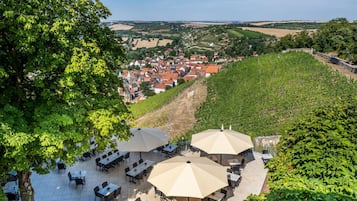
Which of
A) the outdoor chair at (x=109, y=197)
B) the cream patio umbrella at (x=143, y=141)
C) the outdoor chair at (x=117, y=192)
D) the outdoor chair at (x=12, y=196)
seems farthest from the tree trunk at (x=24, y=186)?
the cream patio umbrella at (x=143, y=141)

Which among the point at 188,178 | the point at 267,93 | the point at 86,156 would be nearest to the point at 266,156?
the point at 188,178

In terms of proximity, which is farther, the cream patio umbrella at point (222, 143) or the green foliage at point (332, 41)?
the green foliage at point (332, 41)

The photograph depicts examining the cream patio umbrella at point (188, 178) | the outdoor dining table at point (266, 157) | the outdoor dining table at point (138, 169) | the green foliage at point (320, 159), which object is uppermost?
the green foliage at point (320, 159)

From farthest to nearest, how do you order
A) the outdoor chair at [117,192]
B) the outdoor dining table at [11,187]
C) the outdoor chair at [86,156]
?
the outdoor chair at [86,156]
the outdoor chair at [117,192]
the outdoor dining table at [11,187]

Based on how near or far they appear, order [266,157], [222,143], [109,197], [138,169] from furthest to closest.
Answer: [266,157] < [222,143] < [138,169] < [109,197]

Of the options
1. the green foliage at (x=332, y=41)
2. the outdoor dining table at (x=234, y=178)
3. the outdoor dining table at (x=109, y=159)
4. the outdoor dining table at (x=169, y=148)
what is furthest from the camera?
the green foliage at (x=332, y=41)

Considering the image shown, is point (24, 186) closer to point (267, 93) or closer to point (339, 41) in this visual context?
point (267, 93)

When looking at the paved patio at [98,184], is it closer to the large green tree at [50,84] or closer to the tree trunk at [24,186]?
the tree trunk at [24,186]

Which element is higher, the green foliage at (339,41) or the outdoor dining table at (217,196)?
the green foliage at (339,41)
